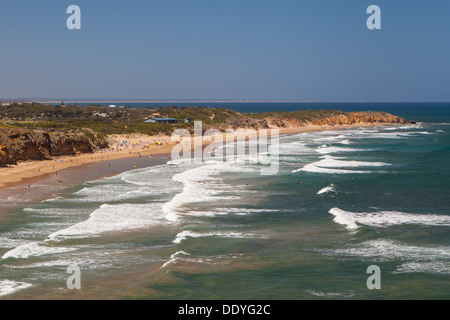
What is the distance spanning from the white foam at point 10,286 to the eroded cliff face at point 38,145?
97.4 ft

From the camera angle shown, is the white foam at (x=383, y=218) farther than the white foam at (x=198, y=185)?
No

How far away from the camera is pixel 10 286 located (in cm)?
1719

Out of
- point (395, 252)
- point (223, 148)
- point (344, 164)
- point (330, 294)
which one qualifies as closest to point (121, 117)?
point (223, 148)

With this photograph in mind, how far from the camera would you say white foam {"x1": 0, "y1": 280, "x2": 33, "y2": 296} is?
1666 cm

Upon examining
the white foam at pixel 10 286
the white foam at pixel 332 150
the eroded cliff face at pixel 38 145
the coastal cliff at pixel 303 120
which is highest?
the coastal cliff at pixel 303 120

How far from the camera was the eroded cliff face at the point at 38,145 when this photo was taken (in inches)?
1780

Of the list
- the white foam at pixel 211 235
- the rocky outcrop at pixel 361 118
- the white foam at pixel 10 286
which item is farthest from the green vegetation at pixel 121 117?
the white foam at pixel 10 286

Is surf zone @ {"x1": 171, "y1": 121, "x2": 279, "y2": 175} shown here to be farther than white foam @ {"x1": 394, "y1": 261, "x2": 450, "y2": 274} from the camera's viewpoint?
Yes

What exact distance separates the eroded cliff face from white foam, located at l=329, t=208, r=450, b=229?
105 ft

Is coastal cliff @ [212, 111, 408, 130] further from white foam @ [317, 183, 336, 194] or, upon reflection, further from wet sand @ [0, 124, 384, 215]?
white foam @ [317, 183, 336, 194]

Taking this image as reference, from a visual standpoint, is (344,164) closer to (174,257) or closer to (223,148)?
(223,148)

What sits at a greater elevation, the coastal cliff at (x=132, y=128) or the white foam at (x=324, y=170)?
the coastal cliff at (x=132, y=128)

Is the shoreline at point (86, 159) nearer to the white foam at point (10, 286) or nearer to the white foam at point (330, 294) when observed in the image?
the white foam at point (10, 286)

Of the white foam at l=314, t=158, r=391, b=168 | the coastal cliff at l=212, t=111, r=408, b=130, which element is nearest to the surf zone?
the coastal cliff at l=212, t=111, r=408, b=130
